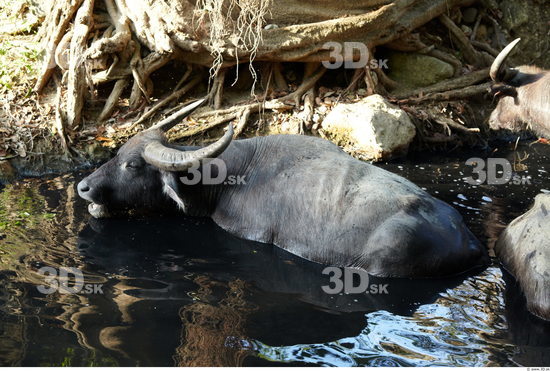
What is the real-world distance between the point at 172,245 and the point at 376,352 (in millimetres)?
2699

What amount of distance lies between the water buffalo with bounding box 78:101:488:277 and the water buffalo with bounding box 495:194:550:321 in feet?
0.93

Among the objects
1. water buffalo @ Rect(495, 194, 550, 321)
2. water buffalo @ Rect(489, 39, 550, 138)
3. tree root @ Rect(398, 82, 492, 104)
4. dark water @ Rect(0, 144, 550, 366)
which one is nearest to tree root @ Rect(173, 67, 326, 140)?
tree root @ Rect(398, 82, 492, 104)

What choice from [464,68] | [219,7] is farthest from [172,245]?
[464,68]

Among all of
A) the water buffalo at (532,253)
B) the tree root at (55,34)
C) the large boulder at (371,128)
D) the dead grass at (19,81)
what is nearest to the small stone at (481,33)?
the large boulder at (371,128)

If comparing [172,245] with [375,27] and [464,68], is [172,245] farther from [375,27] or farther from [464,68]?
[464,68]

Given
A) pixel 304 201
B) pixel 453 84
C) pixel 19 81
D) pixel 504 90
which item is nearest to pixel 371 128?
pixel 504 90

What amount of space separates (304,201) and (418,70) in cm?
552

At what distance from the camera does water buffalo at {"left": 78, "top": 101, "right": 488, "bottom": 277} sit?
6.00 metres

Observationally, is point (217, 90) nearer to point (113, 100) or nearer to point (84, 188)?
point (113, 100)

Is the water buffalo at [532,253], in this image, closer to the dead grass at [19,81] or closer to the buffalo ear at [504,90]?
the buffalo ear at [504,90]

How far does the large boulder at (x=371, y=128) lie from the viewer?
922cm

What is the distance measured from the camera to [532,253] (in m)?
5.63

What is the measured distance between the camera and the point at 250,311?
207 inches

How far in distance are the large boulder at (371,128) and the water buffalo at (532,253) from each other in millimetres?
3061
